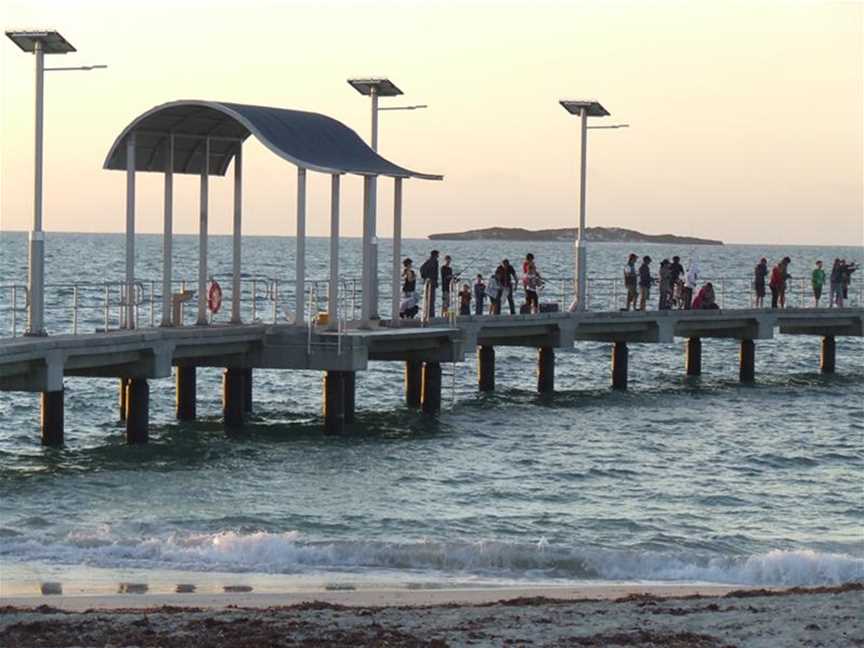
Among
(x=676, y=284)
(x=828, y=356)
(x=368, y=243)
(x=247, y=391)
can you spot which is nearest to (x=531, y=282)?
(x=676, y=284)

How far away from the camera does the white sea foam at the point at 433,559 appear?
2214cm

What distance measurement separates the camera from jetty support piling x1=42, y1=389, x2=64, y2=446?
104 ft

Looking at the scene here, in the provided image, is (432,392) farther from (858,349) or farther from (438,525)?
(858,349)

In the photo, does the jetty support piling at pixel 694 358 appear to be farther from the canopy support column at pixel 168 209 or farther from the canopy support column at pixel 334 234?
the canopy support column at pixel 168 209

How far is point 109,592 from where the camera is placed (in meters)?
19.6

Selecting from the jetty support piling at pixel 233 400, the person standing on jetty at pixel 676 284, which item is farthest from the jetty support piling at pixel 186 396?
the person standing on jetty at pixel 676 284

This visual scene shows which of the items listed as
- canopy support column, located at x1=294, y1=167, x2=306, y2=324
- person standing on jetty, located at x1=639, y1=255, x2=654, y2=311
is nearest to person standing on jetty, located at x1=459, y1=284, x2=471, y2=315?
person standing on jetty, located at x1=639, y1=255, x2=654, y2=311

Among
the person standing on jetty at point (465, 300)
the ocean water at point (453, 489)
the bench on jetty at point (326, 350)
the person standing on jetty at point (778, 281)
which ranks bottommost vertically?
the ocean water at point (453, 489)

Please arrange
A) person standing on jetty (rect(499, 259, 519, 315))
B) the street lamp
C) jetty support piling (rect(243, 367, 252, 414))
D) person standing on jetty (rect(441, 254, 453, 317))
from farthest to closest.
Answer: person standing on jetty (rect(499, 259, 519, 315)), person standing on jetty (rect(441, 254, 453, 317)), jetty support piling (rect(243, 367, 252, 414)), the street lamp

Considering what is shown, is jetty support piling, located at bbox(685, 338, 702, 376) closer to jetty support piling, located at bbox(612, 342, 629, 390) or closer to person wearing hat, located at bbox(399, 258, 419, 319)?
jetty support piling, located at bbox(612, 342, 629, 390)

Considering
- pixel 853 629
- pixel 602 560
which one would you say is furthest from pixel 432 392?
pixel 853 629

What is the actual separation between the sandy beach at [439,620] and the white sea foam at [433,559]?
271cm

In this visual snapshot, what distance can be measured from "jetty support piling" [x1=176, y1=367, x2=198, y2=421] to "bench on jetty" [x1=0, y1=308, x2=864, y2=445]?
20mm

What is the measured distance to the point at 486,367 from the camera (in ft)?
149
